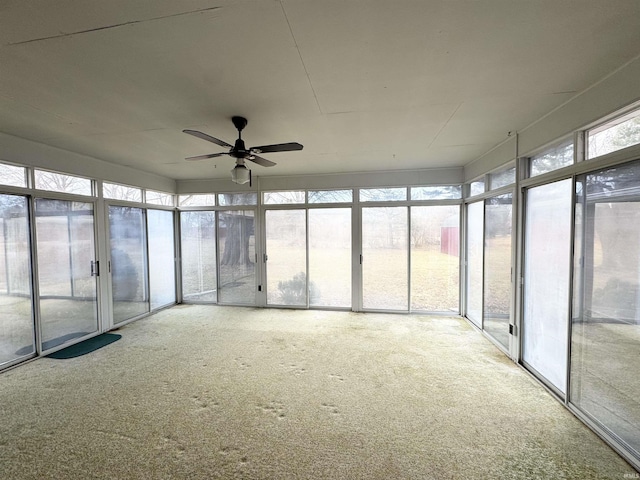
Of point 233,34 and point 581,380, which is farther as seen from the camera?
point 581,380

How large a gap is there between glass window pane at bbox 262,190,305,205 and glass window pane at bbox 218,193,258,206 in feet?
0.77

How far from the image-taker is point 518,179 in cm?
320

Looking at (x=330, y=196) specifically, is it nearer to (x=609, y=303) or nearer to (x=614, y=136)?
(x=614, y=136)

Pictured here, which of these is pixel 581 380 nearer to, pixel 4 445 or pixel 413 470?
pixel 413 470

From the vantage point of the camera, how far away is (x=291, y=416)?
7.63 ft

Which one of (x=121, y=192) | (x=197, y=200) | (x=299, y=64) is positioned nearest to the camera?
(x=299, y=64)

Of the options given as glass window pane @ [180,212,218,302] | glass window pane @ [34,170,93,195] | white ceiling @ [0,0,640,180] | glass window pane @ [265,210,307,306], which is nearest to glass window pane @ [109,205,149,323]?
glass window pane @ [34,170,93,195]

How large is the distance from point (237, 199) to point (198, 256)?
1.52m

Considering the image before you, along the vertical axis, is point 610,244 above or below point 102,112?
below

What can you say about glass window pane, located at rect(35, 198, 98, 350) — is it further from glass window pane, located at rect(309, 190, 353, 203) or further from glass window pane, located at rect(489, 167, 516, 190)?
glass window pane, located at rect(489, 167, 516, 190)

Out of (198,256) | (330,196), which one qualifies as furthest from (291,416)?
(198,256)

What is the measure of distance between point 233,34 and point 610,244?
9.87ft

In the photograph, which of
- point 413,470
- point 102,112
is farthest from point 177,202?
point 413,470

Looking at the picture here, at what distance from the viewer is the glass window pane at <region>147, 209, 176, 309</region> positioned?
17.5ft
